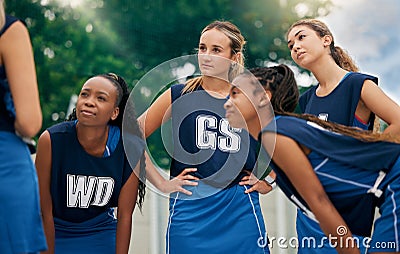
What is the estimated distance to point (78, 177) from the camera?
2377mm

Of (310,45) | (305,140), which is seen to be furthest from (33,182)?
(310,45)

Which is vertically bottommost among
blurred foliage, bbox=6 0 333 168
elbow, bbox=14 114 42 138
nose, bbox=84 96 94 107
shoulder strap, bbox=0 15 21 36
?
elbow, bbox=14 114 42 138

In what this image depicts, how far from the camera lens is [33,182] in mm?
1656

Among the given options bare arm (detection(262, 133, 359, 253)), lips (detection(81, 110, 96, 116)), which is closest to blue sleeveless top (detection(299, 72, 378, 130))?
bare arm (detection(262, 133, 359, 253))

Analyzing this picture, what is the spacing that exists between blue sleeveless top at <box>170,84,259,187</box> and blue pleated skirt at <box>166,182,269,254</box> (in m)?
0.05

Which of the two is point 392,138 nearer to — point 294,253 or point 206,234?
point 206,234

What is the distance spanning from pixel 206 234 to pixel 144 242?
1202 mm

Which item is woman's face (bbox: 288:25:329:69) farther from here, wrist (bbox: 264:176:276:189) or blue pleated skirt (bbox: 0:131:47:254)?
blue pleated skirt (bbox: 0:131:47:254)

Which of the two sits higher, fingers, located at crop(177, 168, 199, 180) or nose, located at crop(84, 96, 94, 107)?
nose, located at crop(84, 96, 94, 107)

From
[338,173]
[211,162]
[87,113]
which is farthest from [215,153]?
[338,173]

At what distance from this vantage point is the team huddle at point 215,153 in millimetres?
2025

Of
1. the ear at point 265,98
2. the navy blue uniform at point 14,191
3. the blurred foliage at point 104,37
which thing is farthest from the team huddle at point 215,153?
the blurred foliage at point 104,37

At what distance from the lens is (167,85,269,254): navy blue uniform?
7.97 ft

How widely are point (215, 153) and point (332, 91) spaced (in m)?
0.54
